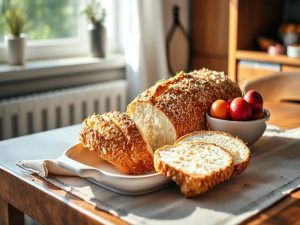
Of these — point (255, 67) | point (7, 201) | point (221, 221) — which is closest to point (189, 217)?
point (221, 221)

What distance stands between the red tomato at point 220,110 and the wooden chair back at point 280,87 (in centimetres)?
84

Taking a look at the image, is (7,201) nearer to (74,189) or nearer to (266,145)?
(74,189)

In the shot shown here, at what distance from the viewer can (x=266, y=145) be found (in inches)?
48.9

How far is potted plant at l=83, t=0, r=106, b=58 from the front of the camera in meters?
2.76

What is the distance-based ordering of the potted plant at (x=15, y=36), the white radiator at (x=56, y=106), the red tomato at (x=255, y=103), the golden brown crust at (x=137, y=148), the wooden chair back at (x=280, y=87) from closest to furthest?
the golden brown crust at (x=137, y=148)
the red tomato at (x=255, y=103)
the wooden chair back at (x=280, y=87)
the white radiator at (x=56, y=106)
the potted plant at (x=15, y=36)

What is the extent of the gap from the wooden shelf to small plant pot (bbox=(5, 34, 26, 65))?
1331 millimetres

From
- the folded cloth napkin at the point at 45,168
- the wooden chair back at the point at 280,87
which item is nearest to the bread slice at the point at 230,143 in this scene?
the folded cloth napkin at the point at 45,168

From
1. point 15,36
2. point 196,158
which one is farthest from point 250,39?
point 196,158

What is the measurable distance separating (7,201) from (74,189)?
218mm

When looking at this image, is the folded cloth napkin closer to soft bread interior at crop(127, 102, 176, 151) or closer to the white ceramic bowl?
soft bread interior at crop(127, 102, 176, 151)

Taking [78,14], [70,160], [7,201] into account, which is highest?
[78,14]

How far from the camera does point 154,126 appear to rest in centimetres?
110

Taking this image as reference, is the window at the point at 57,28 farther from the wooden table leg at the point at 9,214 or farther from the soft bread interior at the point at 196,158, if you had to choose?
the soft bread interior at the point at 196,158

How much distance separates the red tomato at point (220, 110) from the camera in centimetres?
117
